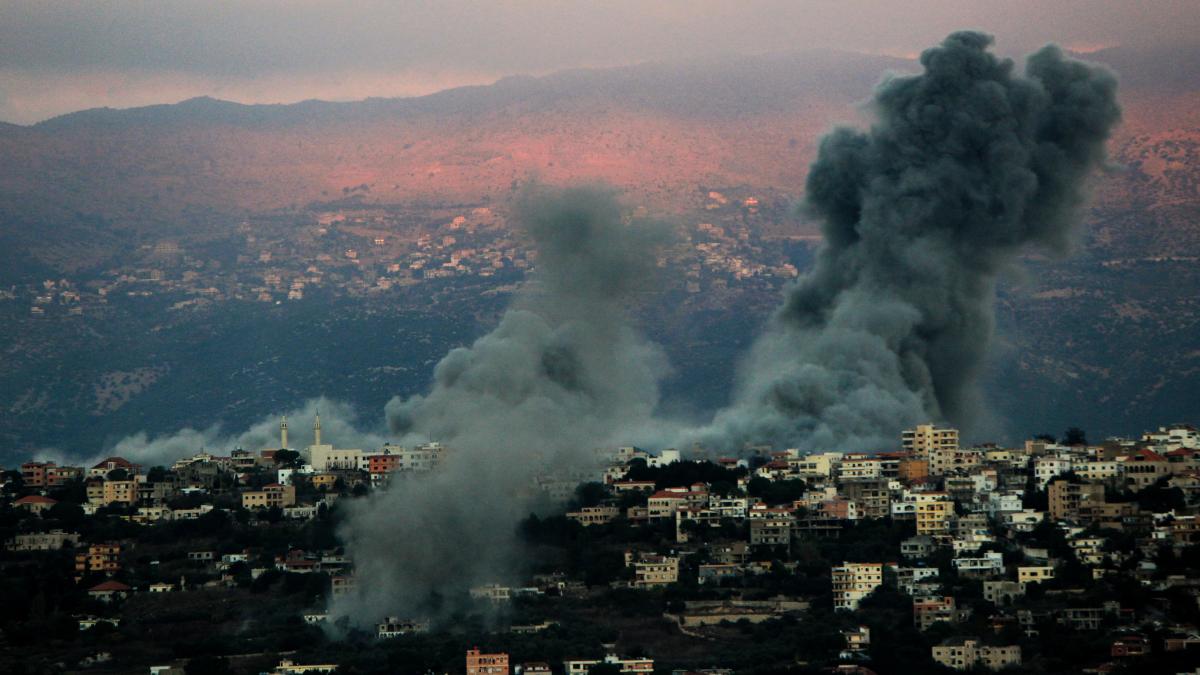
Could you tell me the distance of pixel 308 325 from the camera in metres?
152

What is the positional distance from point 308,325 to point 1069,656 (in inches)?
Answer: 3042

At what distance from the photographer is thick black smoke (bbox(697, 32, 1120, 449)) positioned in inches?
4272

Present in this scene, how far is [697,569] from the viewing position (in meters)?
91.1

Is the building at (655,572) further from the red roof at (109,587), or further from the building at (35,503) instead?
the building at (35,503)

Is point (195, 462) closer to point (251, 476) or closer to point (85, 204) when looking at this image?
point (251, 476)

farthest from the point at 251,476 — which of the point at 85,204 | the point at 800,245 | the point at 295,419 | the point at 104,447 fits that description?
the point at 85,204

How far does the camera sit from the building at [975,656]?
80188 mm

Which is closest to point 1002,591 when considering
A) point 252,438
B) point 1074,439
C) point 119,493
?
point 1074,439

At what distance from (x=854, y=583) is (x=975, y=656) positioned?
7.09 meters

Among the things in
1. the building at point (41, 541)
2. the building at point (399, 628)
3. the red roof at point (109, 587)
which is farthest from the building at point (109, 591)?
the building at point (399, 628)

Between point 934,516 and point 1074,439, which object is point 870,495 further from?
point 1074,439

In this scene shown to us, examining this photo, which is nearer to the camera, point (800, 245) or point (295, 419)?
point (295, 419)

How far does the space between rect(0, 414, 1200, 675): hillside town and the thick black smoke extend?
3.36 m

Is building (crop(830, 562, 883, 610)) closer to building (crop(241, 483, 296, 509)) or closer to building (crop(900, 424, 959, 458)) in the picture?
building (crop(900, 424, 959, 458))
